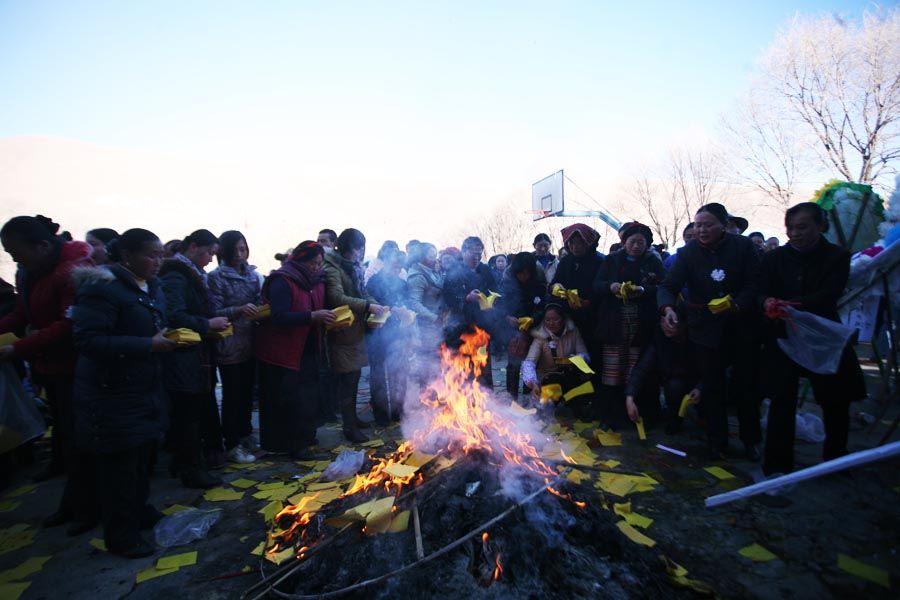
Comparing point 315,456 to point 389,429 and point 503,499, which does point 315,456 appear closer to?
point 389,429

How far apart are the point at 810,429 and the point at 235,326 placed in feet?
21.4

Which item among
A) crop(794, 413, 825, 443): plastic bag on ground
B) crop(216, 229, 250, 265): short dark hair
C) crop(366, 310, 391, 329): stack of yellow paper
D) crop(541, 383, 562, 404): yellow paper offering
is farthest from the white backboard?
crop(216, 229, 250, 265): short dark hair

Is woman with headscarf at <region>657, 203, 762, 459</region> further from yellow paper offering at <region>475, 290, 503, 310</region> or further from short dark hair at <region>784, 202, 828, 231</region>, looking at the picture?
yellow paper offering at <region>475, 290, 503, 310</region>

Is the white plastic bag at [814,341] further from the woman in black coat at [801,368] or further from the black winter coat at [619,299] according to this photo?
the black winter coat at [619,299]

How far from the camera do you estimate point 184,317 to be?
4043mm

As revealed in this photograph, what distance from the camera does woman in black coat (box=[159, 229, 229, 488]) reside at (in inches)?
159

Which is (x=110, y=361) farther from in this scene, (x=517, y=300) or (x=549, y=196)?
(x=549, y=196)

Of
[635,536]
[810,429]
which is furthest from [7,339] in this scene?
[810,429]

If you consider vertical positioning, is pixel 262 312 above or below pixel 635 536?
above

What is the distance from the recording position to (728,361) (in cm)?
466

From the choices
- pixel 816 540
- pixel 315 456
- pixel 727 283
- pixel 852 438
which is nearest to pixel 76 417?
pixel 315 456

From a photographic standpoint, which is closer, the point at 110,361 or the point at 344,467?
the point at 110,361

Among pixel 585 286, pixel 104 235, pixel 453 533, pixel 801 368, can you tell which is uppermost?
pixel 104 235

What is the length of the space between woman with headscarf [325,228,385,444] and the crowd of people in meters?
0.02
